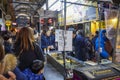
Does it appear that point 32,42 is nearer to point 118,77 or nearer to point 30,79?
point 30,79

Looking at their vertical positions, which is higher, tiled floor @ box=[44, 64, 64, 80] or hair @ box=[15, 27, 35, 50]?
hair @ box=[15, 27, 35, 50]

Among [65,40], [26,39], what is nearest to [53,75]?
[65,40]

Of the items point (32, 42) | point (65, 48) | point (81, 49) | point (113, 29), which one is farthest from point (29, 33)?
point (81, 49)

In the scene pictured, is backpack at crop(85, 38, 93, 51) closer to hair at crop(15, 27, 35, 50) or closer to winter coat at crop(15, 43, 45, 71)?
winter coat at crop(15, 43, 45, 71)

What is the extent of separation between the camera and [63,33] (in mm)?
4602

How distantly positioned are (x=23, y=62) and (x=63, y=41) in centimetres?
93

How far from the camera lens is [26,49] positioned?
4.11 metres

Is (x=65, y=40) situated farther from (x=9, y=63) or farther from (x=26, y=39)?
(x=9, y=63)

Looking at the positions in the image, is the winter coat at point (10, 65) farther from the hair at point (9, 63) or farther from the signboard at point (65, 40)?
the signboard at point (65, 40)

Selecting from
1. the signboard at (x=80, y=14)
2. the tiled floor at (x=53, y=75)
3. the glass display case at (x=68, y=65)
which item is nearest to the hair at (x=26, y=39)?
the glass display case at (x=68, y=65)

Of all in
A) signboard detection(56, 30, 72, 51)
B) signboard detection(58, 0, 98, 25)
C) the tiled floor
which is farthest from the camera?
signboard detection(58, 0, 98, 25)

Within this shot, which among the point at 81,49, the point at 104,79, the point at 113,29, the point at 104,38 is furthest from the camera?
the point at 81,49

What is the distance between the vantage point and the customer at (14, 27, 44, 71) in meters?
4.07

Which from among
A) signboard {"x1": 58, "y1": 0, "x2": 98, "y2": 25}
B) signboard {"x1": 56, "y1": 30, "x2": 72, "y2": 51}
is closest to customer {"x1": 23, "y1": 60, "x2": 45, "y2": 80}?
signboard {"x1": 56, "y1": 30, "x2": 72, "y2": 51}
